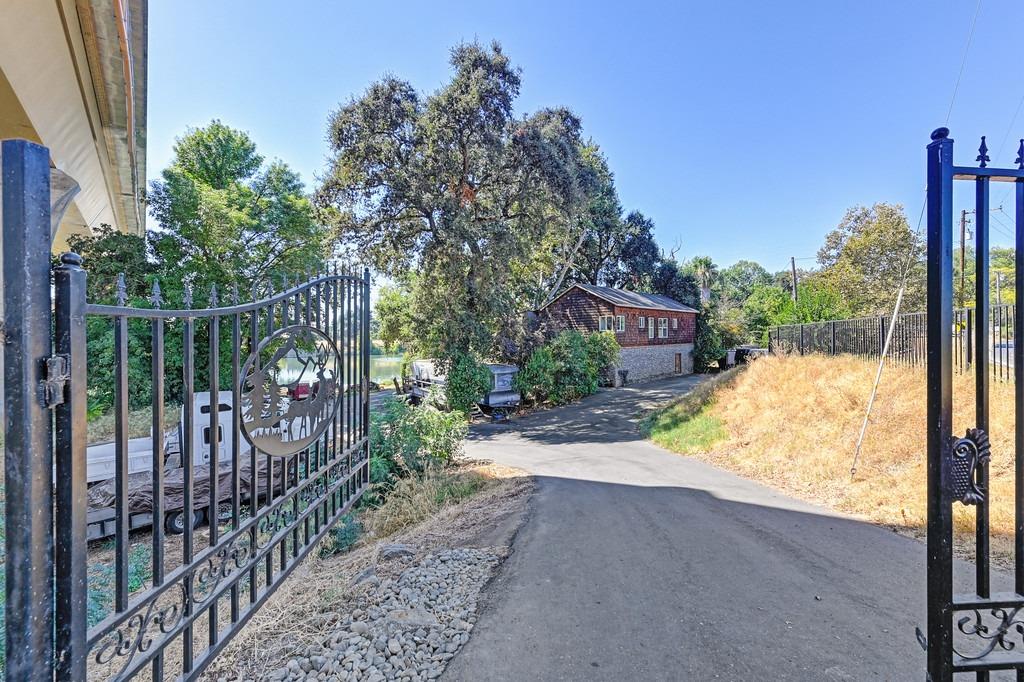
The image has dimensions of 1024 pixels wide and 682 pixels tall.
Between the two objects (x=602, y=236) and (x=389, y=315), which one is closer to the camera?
(x=389, y=315)

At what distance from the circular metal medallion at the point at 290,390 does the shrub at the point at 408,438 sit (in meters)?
3.77

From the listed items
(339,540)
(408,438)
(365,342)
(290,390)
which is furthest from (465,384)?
(290,390)

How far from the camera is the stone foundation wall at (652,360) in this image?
21.6m

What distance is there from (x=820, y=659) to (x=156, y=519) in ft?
11.3

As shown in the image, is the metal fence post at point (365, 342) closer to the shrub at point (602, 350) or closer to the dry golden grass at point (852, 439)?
the dry golden grass at point (852, 439)

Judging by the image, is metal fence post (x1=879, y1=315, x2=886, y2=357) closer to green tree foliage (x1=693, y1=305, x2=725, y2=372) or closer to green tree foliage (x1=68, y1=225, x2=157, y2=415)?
green tree foliage (x1=68, y1=225, x2=157, y2=415)

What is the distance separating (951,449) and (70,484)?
2.86 meters

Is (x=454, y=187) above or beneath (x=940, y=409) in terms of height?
above

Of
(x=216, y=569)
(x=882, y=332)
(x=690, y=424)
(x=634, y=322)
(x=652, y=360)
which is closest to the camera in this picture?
(x=216, y=569)

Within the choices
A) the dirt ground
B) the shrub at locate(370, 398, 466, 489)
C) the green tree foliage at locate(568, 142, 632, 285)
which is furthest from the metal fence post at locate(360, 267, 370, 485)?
the green tree foliage at locate(568, 142, 632, 285)

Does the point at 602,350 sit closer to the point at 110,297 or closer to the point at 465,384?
the point at 465,384

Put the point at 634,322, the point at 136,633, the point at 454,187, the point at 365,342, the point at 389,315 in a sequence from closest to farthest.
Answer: the point at 136,633, the point at 365,342, the point at 454,187, the point at 389,315, the point at 634,322

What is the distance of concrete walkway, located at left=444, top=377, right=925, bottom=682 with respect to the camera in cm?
256

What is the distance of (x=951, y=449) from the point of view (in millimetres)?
1660
